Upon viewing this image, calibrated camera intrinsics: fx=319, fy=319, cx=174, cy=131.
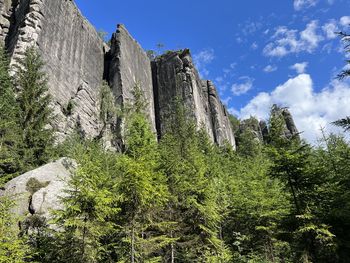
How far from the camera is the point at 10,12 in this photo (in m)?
42.1

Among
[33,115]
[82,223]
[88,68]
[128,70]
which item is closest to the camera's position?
[82,223]

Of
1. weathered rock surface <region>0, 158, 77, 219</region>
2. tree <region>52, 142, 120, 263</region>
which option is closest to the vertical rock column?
weathered rock surface <region>0, 158, 77, 219</region>

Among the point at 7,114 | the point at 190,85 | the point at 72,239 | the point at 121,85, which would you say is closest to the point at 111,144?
the point at 121,85

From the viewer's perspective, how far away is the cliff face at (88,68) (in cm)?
3759

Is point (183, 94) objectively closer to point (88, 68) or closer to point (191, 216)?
point (88, 68)

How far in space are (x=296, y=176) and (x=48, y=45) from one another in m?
34.2

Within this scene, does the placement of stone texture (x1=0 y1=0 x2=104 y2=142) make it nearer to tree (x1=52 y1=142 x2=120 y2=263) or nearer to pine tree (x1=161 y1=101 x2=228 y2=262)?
pine tree (x1=161 y1=101 x2=228 y2=262)

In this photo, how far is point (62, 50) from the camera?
4141 centimetres

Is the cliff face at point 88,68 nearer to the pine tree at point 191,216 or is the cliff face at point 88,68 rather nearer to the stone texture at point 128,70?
the stone texture at point 128,70

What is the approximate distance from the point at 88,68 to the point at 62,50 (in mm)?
6566

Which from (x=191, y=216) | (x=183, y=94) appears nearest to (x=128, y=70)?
(x=183, y=94)

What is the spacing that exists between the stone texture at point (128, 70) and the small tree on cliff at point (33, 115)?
17.5 m

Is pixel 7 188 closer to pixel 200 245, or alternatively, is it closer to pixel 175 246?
pixel 175 246

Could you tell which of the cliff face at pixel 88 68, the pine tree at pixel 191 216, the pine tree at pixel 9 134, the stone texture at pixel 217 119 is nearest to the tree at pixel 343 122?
the pine tree at pixel 191 216
